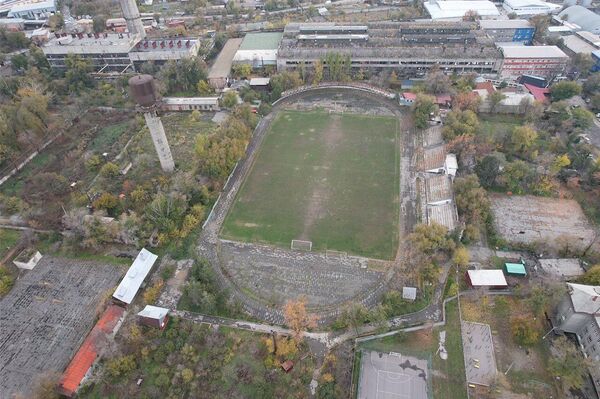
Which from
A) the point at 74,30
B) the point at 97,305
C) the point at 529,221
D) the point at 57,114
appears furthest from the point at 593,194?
the point at 74,30

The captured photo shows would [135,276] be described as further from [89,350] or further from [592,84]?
[592,84]

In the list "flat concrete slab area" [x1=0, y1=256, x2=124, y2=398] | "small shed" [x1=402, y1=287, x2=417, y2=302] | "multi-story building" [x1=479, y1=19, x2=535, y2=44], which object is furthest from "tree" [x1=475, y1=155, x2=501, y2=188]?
"multi-story building" [x1=479, y1=19, x2=535, y2=44]

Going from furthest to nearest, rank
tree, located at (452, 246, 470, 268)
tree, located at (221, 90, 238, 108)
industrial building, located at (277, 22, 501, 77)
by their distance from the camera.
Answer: industrial building, located at (277, 22, 501, 77) < tree, located at (221, 90, 238, 108) < tree, located at (452, 246, 470, 268)

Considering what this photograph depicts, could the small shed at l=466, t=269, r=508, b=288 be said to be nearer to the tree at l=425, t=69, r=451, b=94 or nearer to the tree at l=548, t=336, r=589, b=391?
the tree at l=548, t=336, r=589, b=391

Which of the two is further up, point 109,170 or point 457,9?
point 457,9

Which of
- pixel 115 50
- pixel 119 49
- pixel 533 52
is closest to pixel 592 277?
pixel 533 52

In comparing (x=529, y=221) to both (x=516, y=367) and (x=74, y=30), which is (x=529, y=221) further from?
(x=74, y=30)
